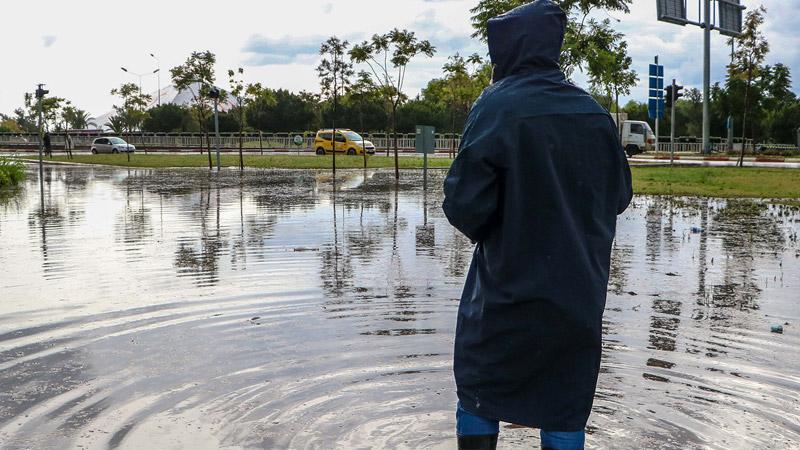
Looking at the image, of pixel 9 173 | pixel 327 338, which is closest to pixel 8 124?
pixel 9 173

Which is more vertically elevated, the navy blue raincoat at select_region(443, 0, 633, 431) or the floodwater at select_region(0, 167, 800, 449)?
the navy blue raincoat at select_region(443, 0, 633, 431)

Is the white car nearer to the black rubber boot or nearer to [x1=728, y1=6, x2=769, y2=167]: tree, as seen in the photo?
[x1=728, y1=6, x2=769, y2=167]: tree

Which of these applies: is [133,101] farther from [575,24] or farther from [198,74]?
[575,24]

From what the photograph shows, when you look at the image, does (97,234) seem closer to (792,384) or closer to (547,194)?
(792,384)

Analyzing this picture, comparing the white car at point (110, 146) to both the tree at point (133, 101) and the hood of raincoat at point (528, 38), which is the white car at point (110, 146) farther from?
the hood of raincoat at point (528, 38)

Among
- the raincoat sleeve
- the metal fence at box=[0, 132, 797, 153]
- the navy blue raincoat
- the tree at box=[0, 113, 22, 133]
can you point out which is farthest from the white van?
the tree at box=[0, 113, 22, 133]

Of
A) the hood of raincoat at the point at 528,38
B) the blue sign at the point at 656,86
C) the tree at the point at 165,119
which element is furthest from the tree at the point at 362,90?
the tree at the point at 165,119

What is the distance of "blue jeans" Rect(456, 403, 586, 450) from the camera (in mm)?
2828

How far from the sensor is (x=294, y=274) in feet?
29.8

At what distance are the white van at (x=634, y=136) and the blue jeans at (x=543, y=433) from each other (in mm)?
45815

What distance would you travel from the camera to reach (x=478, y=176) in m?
2.72

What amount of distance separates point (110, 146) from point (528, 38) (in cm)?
6217

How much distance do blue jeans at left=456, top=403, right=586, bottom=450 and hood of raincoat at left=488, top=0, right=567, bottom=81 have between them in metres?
1.11

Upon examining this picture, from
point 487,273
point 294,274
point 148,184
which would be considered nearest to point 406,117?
point 148,184
